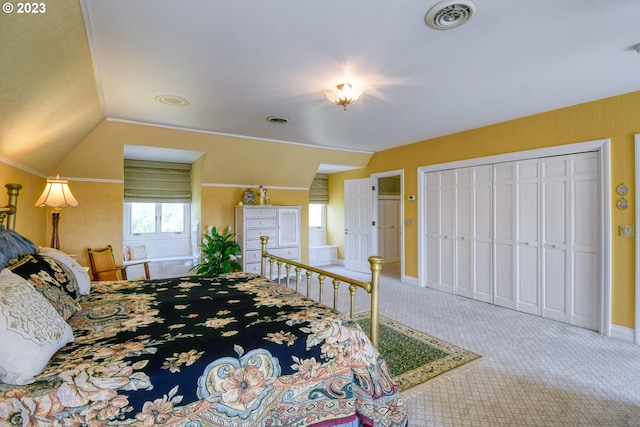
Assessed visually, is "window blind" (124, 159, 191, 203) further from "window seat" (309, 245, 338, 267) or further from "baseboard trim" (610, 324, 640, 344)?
"baseboard trim" (610, 324, 640, 344)

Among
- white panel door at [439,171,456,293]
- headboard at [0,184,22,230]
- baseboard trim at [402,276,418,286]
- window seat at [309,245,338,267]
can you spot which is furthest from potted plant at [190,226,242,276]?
white panel door at [439,171,456,293]

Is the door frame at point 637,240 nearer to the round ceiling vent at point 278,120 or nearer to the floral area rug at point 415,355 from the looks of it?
the floral area rug at point 415,355

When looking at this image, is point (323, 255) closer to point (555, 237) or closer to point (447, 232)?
point (447, 232)

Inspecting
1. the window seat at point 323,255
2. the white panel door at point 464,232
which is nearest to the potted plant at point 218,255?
the window seat at point 323,255

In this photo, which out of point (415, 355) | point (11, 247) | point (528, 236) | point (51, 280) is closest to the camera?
point (51, 280)

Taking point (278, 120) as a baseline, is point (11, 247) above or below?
below

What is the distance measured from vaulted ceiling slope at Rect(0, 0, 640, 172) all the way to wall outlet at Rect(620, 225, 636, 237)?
1.39 m

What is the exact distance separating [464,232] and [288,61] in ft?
12.0

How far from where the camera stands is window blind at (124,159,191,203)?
525cm

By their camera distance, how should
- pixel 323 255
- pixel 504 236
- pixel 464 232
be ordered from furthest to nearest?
pixel 323 255 → pixel 464 232 → pixel 504 236

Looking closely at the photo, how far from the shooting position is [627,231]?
3152mm

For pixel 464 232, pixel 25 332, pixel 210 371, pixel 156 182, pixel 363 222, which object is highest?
pixel 156 182

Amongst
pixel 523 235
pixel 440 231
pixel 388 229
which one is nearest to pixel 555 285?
pixel 523 235

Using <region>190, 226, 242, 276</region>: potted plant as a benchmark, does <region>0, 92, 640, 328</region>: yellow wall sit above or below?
above
